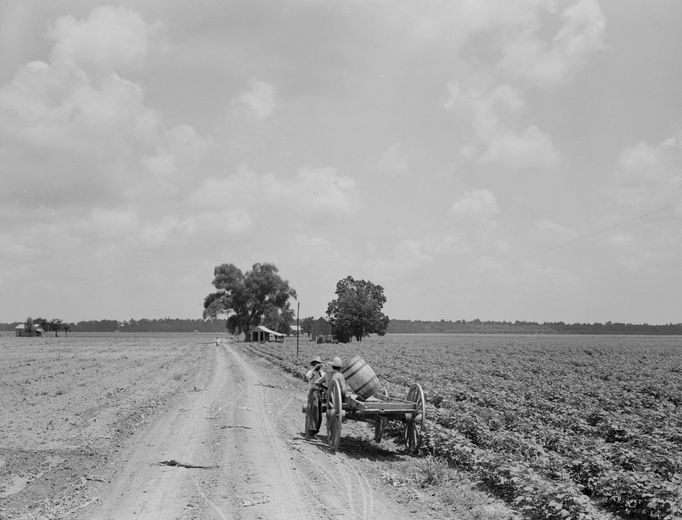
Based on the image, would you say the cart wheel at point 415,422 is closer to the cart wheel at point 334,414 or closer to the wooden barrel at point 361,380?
the wooden barrel at point 361,380

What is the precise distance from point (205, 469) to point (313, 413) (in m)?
3.68

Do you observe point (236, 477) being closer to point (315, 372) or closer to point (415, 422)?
point (415, 422)

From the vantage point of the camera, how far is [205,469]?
969 centimetres

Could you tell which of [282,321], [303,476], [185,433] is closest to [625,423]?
[303,476]

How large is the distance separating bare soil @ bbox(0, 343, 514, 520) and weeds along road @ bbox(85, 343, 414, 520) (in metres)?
0.02

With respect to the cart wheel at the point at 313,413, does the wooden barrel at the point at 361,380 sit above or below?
above

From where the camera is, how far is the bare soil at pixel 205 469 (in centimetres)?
798

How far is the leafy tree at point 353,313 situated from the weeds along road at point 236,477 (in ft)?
262

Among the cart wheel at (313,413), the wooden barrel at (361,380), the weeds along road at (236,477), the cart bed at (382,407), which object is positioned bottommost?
the weeds along road at (236,477)

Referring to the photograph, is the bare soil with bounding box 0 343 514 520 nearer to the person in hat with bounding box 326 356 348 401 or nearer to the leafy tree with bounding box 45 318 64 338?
the person in hat with bounding box 326 356 348 401

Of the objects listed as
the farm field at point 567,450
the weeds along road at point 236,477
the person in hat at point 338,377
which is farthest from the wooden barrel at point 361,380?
the farm field at point 567,450

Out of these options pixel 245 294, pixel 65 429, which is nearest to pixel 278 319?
pixel 245 294

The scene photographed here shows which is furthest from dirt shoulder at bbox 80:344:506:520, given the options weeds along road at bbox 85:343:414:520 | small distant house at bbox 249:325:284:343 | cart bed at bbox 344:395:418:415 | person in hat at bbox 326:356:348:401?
small distant house at bbox 249:325:284:343

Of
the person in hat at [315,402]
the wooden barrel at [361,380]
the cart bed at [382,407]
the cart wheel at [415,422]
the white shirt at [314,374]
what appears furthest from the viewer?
the white shirt at [314,374]
